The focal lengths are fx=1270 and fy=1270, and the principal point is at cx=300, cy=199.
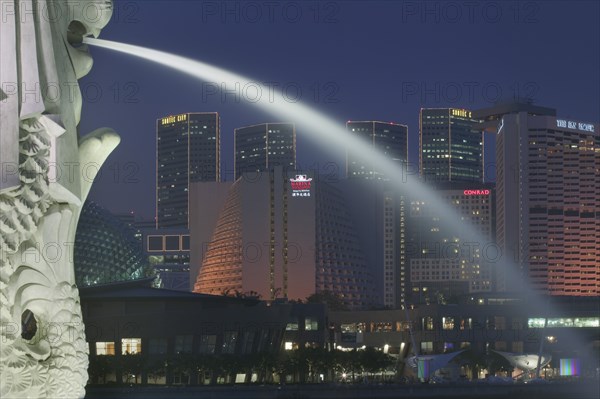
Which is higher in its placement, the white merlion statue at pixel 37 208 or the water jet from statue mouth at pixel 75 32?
the water jet from statue mouth at pixel 75 32

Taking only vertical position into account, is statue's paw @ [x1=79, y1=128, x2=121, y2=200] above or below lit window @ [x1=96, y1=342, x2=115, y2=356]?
above

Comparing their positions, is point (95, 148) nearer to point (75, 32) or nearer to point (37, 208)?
point (37, 208)

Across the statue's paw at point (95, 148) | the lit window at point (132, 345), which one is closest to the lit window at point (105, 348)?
the lit window at point (132, 345)

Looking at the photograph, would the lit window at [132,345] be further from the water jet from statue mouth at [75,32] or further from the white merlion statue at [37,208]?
the white merlion statue at [37,208]

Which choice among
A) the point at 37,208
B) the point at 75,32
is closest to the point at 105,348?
the point at 75,32

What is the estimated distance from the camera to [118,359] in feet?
301

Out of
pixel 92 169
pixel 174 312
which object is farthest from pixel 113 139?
pixel 174 312

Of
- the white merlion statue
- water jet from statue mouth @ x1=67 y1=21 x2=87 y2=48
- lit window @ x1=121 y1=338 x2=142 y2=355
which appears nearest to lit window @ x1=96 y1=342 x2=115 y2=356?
lit window @ x1=121 y1=338 x2=142 y2=355

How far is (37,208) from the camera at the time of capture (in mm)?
20750

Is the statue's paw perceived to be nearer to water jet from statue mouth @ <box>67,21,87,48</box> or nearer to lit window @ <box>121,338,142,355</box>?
water jet from statue mouth @ <box>67,21,87,48</box>

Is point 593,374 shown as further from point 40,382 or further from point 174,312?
point 40,382

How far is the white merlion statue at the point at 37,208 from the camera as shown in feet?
66.5

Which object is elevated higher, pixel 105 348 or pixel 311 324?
pixel 105 348

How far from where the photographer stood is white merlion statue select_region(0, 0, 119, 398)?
20281mm
